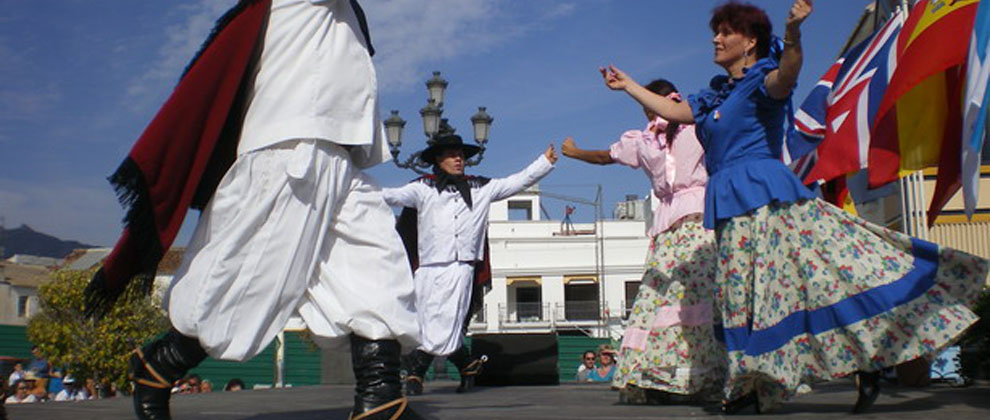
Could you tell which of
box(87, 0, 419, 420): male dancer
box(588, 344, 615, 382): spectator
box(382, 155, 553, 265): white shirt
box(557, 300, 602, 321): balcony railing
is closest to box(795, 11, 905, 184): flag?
box(382, 155, 553, 265): white shirt

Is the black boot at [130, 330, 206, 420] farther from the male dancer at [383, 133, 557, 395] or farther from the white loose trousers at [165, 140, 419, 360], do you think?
the male dancer at [383, 133, 557, 395]

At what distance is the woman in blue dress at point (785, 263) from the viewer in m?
4.04

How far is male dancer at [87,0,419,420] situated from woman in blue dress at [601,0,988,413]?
146 centimetres

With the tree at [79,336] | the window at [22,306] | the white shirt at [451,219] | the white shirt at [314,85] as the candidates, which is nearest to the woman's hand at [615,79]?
the white shirt at [314,85]

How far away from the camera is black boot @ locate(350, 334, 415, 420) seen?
3490mm

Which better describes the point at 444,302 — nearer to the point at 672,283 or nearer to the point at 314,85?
the point at 672,283

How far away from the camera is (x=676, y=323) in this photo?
18.0ft

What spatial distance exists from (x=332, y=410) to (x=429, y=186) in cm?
324

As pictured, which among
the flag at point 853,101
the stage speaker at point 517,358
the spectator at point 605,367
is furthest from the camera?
the spectator at point 605,367

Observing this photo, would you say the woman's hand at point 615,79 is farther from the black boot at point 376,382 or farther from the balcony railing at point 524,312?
the balcony railing at point 524,312

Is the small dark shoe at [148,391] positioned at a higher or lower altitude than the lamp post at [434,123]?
lower

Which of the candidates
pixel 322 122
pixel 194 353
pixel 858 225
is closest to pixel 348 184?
pixel 322 122

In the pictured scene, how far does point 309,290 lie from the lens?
366 cm

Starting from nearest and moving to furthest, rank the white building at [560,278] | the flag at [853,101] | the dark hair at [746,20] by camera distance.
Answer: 1. the dark hair at [746,20]
2. the flag at [853,101]
3. the white building at [560,278]
